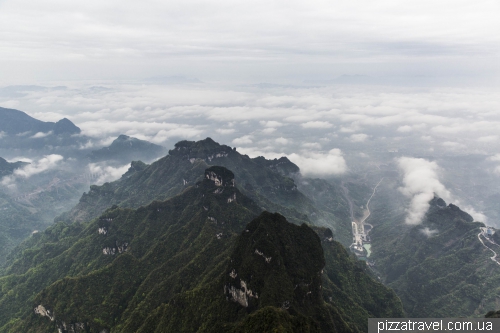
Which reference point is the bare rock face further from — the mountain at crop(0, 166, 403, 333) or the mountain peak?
the mountain peak

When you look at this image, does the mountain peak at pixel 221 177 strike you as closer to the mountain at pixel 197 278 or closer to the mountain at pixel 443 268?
the mountain at pixel 197 278

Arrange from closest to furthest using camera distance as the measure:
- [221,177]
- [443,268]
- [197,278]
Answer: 1. [197,278]
2. [221,177]
3. [443,268]

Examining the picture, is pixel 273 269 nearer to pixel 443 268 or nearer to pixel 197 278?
pixel 197 278

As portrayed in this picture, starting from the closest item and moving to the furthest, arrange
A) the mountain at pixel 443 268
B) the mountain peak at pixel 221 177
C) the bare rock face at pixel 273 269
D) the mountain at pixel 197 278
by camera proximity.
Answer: the bare rock face at pixel 273 269 → the mountain at pixel 197 278 → the mountain at pixel 443 268 → the mountain peak at pixel 221 177

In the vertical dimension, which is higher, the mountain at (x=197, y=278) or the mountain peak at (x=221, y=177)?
the mountain peak at (x=221, y=177)

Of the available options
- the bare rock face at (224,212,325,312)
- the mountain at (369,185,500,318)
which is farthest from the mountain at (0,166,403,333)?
the mountain at (369,185,500,318)

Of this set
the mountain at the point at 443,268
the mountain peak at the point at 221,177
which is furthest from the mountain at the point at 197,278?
the mountain at the point at 443,268

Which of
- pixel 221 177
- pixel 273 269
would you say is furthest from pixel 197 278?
pixel 221 177
